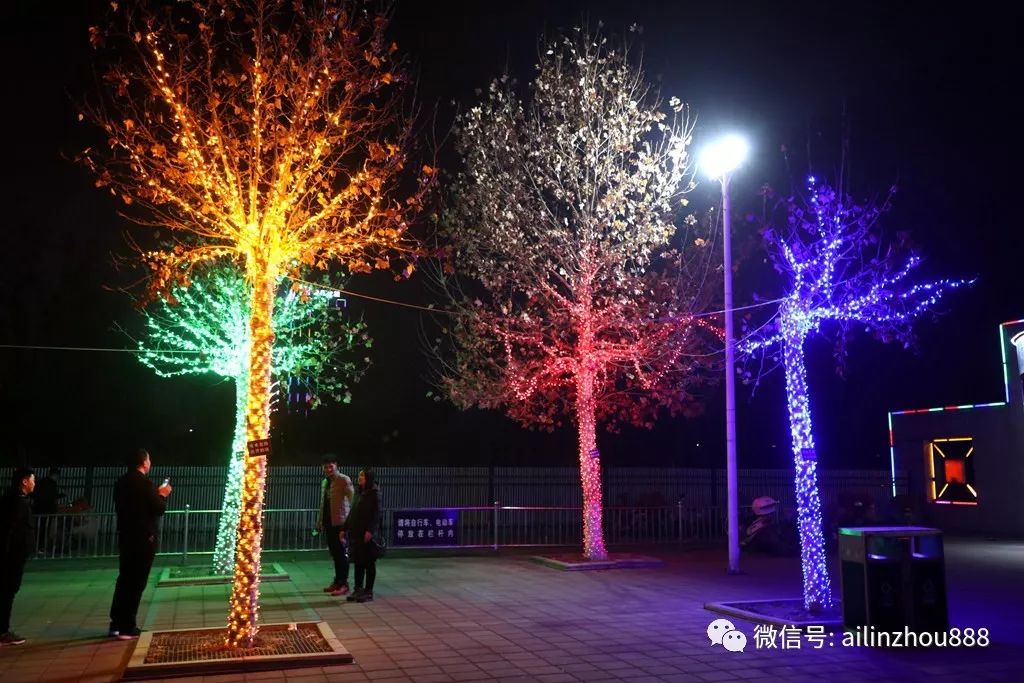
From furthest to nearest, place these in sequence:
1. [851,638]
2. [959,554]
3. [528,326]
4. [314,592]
Answer: [959,554]
[528,326]
[314,592]
[851,638]

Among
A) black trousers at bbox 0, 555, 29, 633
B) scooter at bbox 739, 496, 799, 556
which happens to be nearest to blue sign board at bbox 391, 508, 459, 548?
scooter at bbox 739, 496, 799, 556

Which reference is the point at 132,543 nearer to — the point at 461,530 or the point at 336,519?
the point at 336,519

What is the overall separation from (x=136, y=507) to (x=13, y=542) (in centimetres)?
136

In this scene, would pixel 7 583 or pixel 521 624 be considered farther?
pixel 521 624

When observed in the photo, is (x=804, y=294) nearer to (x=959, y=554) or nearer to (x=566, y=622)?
(x=566, y=622)

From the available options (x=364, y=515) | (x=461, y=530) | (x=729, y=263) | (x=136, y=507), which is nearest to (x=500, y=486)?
(x=461, y=530)

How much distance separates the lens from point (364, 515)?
1210 centimetres

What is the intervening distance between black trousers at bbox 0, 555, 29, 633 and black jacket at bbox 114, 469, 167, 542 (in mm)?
1133

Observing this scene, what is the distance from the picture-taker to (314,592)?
12.8 m

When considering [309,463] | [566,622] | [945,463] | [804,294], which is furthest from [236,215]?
[945,463]

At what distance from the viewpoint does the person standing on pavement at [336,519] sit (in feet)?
41.6

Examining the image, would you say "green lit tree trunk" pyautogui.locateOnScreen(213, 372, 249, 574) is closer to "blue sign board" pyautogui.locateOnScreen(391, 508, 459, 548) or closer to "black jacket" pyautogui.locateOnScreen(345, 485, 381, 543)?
"black jacket" pyautogui.locateOnScreen(345, 485, 381, 543)

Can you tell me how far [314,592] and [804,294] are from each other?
26.6ft

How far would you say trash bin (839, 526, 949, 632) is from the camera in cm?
941
